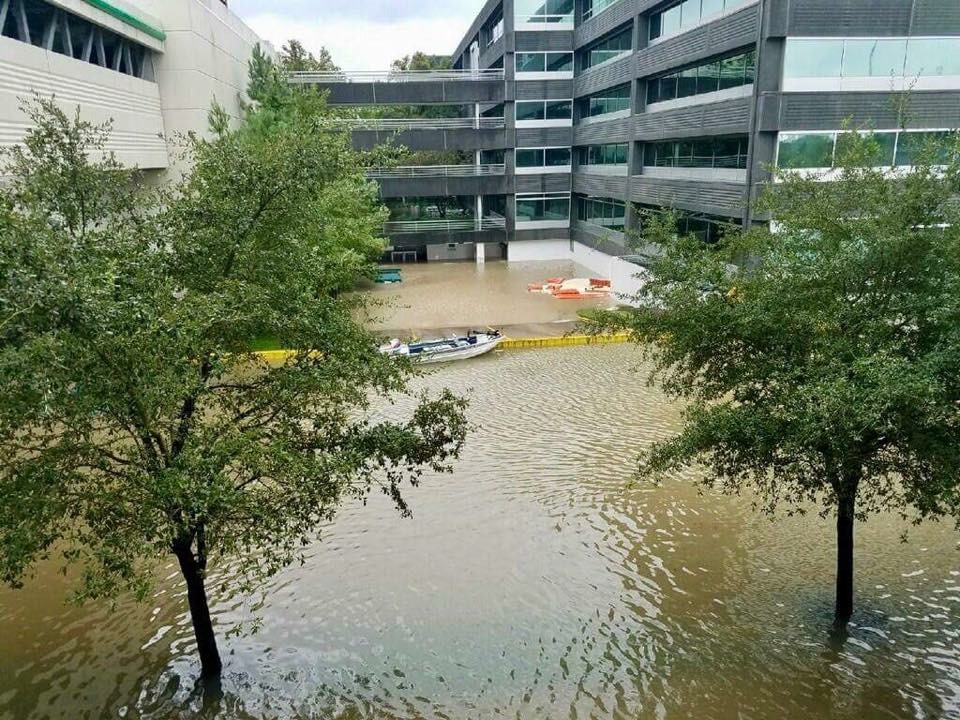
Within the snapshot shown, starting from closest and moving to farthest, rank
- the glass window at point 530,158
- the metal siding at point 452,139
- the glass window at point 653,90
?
1. the glass window at point 653,90
2. the metal siding at point 452,139
3. the glass window at point 530,158

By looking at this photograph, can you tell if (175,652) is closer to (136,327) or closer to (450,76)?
(136,327)

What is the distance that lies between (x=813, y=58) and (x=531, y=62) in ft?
61.6

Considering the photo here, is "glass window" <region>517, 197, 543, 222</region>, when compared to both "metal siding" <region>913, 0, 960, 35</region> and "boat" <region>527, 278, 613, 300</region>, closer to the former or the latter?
"boat" <region>527, 278, 613, 300</region>

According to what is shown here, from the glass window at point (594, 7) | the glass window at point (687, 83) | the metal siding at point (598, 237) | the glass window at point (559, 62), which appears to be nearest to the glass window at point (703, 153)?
the glass window at point (687, 83)

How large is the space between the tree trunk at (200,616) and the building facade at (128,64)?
423 inches

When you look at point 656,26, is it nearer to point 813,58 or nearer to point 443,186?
point 813,58

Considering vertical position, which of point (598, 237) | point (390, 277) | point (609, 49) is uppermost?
point (609, 49)

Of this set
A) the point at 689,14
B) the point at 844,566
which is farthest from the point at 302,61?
the point at 844,566

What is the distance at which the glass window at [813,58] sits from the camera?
18.6 metres

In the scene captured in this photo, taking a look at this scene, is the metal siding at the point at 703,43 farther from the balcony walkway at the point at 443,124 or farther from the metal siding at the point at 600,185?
the balcony walkway at the point at 443,124

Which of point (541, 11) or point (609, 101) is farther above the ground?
point (541, 11)

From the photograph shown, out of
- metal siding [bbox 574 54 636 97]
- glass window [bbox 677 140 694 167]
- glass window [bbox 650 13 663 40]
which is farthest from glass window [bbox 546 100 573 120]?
glass window [bbox 677 140 694 167]

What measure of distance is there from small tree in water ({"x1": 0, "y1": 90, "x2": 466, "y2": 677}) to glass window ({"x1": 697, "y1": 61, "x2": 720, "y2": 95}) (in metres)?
18.1

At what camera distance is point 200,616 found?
782 cm
